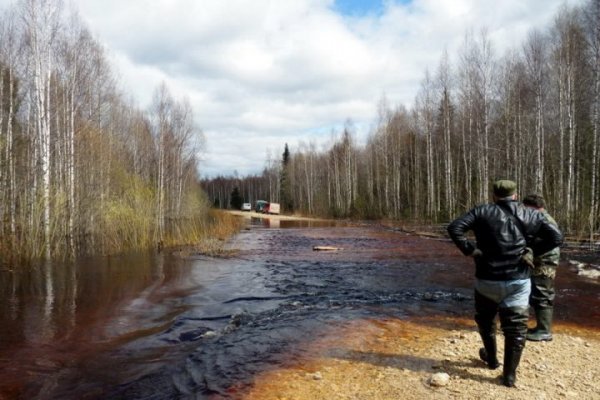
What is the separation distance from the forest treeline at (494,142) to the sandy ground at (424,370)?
1368 centimetres

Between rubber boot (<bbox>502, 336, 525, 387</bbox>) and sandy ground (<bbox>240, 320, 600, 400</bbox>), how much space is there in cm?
10

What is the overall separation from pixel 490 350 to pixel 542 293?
6.17 ft

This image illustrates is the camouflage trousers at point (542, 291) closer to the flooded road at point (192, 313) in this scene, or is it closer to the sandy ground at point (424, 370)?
the sandy ground at point (424, 370)

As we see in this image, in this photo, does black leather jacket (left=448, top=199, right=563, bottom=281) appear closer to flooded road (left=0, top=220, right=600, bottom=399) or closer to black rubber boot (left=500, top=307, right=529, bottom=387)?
black rubber boot (left=500, top=307, right=529, bottom=387)

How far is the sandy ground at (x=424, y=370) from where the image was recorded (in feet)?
14.7

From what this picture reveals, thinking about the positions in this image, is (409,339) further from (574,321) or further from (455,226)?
(574,321)

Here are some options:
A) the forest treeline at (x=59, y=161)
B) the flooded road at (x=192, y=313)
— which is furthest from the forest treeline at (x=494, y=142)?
the forest treeline at (x=59, y=161)

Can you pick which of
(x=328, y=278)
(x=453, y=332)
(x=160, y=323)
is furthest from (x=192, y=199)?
(x=453, y=332)

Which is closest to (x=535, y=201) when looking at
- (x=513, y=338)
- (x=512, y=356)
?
(x=513, y=338)

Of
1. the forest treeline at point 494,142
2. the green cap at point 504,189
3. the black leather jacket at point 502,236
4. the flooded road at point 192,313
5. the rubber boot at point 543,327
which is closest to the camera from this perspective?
the black leather jacket at point 502,236

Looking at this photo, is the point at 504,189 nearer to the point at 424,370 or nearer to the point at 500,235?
the point at 500,235

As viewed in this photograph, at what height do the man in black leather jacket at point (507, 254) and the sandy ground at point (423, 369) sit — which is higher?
the man in black leather jacket at point (507, 254)

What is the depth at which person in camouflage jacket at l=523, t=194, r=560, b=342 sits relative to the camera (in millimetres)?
6195

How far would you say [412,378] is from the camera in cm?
489
